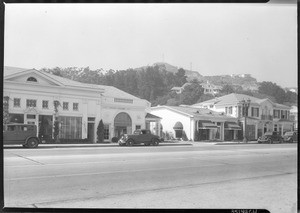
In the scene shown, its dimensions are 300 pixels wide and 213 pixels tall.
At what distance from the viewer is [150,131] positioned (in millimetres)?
5238

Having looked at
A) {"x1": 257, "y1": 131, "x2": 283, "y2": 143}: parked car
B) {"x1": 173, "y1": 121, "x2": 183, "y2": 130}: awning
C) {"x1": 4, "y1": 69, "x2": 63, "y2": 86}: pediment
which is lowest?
{"x1": 257, "y1": 131, "x2": 283, "y2": 143}: parked car

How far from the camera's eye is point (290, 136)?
4.99 metres

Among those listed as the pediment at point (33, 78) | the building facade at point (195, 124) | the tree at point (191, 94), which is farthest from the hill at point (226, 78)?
the pediment at point (33, 78)

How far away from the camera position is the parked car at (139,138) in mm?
5059

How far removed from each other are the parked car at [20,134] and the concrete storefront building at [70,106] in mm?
108

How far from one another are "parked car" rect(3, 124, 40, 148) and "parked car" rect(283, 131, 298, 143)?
3.79 metres

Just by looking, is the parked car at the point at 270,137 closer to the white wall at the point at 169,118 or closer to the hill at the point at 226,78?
the hill at the point at 226,78

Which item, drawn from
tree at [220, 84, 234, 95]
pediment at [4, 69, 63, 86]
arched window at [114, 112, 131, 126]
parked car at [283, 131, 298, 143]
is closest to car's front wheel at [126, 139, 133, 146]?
arched window at [114, 112, 131, 126]

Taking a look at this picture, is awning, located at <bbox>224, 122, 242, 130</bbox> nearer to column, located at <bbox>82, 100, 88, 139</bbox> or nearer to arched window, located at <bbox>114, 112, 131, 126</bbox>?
Answer: arched window, located at <bbox>114, 112, 131, 126</bbox>

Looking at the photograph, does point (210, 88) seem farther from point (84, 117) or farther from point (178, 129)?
point (84, 117)

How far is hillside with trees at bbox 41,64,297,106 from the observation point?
15.6 ft

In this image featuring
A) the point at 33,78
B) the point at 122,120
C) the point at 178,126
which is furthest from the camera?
the point at 178,126

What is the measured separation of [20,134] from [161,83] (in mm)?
2222

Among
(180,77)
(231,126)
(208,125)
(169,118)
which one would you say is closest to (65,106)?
(169,118)
